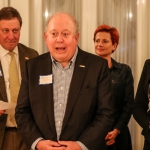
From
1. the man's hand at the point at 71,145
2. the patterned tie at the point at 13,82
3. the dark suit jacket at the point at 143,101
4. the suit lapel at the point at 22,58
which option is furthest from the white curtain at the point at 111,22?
the man's hand at the point at 71,145

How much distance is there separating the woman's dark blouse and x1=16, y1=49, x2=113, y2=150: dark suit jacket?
771 mm

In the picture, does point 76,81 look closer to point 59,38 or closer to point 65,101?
point 65,101

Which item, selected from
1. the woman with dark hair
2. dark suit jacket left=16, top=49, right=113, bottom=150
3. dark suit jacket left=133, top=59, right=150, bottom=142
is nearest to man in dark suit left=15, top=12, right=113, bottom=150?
dark suit jacket left=16, top=49, right=113, bottom=150

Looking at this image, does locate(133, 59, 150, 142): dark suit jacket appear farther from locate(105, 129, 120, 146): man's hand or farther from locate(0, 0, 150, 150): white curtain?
locate(0, 0, 150, 150): white curtain

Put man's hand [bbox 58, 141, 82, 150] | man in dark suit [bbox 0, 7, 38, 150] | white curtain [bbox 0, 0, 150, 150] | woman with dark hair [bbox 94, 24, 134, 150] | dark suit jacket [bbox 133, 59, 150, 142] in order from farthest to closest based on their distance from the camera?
white curtain [bbox 0, 0, 150, 150] < woman with dark hair [bbox 94, 24, 134, 150] < man in dark suit [bbox 0, 7, 38, 150] < dark suit jacket [bbox 133, 59, 150, 142] < man's hand [bbox 58, 141, 82, 150]

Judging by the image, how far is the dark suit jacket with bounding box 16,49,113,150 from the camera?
6.17 ft

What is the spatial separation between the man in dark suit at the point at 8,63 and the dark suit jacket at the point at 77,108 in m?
0.44

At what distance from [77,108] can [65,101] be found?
106 millimetres

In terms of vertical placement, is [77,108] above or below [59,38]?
below

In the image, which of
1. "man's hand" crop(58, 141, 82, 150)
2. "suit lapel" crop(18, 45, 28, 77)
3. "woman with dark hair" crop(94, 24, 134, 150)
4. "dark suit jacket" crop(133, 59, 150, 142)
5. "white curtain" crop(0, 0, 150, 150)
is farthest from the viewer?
"white curtain" crop(0, 0, 150, 150)

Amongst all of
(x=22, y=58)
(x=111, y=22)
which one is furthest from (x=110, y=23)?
(x=22, y=58)

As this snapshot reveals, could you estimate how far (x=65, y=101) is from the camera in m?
1.93

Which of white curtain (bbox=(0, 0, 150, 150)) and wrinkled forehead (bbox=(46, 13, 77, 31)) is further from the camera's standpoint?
white curtain (bbox=(0, 0, 150, 150))

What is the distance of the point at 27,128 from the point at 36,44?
175 centimetres
